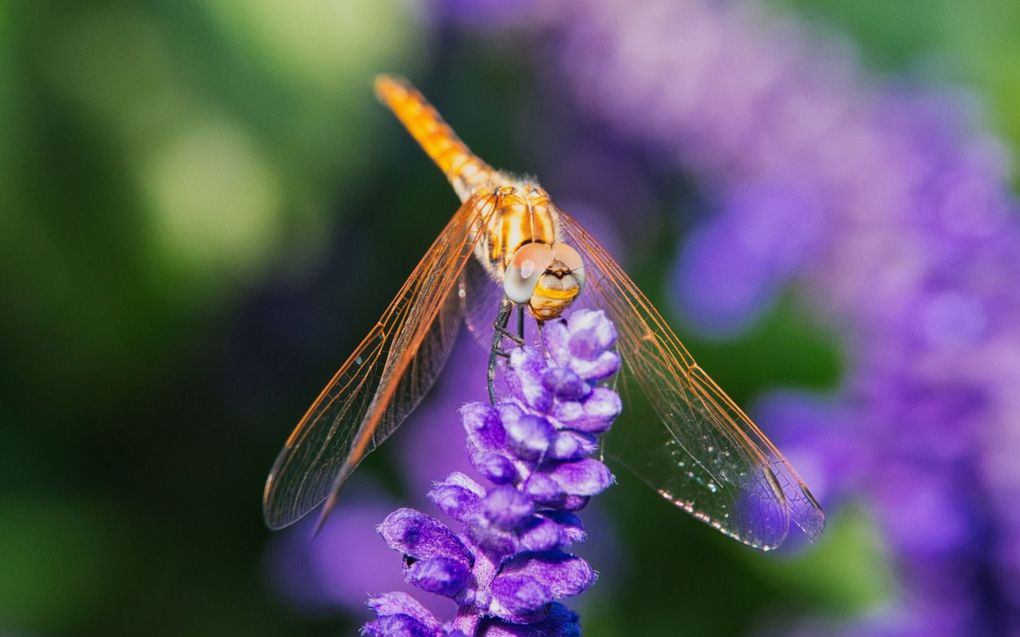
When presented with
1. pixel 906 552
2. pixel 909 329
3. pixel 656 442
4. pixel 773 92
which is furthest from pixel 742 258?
pixel 656 442

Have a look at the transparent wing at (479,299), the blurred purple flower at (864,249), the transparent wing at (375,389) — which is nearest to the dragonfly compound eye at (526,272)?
the transparent wing at (375,389)

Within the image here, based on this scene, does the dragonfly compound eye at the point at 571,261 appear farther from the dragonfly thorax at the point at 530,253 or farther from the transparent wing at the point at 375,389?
the transparent wing at the point at 375,389

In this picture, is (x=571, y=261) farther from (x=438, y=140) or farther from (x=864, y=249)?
(x=864, y=249)

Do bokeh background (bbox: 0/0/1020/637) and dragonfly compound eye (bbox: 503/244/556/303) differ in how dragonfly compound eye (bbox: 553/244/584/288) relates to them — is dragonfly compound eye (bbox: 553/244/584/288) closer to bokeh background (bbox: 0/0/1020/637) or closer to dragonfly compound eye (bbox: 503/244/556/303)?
dragonfly compound eye (bbox: 503/244/556/303)

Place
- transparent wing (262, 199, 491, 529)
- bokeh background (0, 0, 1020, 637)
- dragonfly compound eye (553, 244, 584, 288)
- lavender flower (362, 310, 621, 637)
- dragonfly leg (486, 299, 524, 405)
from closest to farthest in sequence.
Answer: lavender flower (362, 310, 621, 637), transparent wing (262, 199, 491, 529), dragonfly leg (486, 299, 524, 405), dragonfly compound eye (553, 244, 584, 288), bokeh background (0, 0, 1020, 637)

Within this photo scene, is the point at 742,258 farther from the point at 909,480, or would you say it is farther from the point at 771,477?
the point at 771,477

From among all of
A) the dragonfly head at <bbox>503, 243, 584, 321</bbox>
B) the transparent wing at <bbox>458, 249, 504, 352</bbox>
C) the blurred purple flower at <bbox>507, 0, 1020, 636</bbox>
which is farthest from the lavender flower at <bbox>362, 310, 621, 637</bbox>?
the blurred purple flower at <bbox>507, 0, 1020, 636</bbox>

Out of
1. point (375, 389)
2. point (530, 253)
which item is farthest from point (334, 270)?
point (375, 389)

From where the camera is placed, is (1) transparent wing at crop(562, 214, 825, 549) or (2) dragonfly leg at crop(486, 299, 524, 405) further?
(2) dragonfly leg at crop(486, 299, 524, 405)
